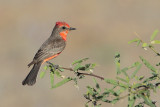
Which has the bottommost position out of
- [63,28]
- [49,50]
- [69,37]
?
[49,50]

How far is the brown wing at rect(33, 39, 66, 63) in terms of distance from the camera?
20.7 ft

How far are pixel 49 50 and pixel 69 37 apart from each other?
1178cm

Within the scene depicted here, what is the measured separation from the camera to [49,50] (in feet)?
21.7

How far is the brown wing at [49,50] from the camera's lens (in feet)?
20.7

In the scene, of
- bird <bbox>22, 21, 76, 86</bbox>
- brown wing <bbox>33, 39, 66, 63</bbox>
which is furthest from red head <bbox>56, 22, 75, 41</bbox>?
brown wing <bbox>33, 39, 66, 63</bbox>

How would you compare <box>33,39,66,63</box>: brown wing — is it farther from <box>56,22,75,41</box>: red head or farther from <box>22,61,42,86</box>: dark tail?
<box>56,22,75,41</box>: red head

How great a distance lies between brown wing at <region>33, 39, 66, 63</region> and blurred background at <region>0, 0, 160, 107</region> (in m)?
6.23

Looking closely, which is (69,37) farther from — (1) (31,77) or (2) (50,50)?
(1) (31,77)

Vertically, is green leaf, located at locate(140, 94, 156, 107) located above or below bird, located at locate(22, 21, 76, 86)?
below

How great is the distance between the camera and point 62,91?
1407cm

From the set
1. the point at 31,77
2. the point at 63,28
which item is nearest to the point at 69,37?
the point at 63,28

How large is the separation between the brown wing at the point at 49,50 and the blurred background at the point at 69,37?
6.23 metres

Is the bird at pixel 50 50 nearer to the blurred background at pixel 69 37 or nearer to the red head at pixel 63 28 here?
the red head at pixel 63 28

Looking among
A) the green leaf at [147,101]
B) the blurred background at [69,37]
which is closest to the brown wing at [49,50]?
the green leaf at [147,101]
